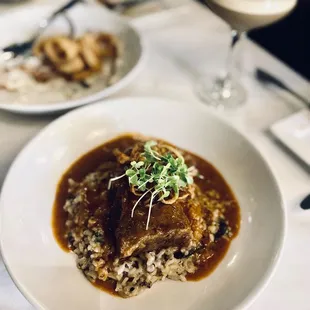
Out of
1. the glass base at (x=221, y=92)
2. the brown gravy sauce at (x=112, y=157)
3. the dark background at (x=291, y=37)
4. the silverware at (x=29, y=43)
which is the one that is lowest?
the dark background at (x=291, y=37)

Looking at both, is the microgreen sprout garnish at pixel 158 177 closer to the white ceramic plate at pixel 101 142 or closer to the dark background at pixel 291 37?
the white ceramic plate at pixel 101 142

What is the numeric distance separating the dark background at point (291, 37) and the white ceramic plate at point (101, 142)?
2293 millimetres

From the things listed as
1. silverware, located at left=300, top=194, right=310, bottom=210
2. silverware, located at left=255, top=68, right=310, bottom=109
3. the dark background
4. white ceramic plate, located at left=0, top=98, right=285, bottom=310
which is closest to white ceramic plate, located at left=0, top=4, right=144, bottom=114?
white ceramic plate, located at left=0, top=98, right=285, bottom=310

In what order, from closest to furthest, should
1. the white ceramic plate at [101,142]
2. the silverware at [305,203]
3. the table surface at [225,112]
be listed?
the white ceramic plate at [101,142] → the table surface at [225,112] → the silverware at [305,203]

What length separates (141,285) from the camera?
5.39 ft

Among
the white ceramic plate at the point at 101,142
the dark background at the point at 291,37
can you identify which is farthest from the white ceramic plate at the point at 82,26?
the dark background at the point at 291,37

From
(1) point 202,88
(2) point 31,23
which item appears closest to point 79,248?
(1) point 202,88

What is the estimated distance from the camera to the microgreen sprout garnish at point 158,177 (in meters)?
1.74

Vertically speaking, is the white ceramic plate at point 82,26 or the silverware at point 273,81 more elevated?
the white ceramic plate at point 82,26

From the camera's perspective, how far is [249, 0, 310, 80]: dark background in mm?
4130

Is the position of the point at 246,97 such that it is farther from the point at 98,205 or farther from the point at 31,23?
the point at 31,23

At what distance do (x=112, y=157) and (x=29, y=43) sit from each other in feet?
4.29

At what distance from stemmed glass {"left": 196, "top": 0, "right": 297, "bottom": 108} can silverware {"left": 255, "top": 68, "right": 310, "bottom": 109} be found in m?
0.19

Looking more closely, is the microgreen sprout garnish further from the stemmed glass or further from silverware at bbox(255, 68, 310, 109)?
silverware at bbox(255, 68, 310, 109)
